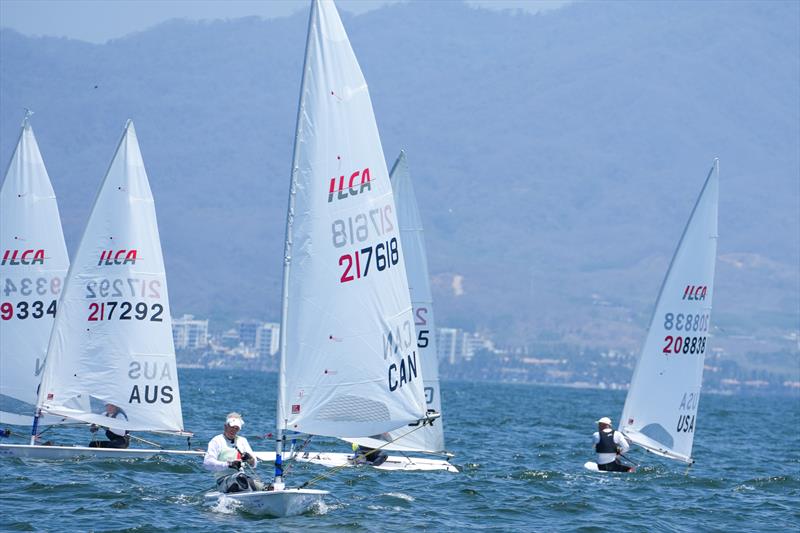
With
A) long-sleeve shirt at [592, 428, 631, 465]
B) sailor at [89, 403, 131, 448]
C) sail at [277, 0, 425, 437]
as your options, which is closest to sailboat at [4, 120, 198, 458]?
sailor at [89, 403, 131, 448]

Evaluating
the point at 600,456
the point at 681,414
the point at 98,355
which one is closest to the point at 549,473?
the point at 600,456

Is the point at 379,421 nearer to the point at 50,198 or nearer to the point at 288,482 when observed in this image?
the point at 288,482

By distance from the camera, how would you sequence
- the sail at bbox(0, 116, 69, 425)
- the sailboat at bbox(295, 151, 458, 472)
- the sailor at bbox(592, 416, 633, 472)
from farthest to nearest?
the sailor at bbox(592, 416, 633, 472) < the sail at bbox(0, 116, 69, 425) < the sailboat at bbox(295, 151, 458, 472)

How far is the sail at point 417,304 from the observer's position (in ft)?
109

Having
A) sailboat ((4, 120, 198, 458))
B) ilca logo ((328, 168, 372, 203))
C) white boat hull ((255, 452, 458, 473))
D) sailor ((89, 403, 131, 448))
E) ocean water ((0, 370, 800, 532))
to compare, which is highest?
ilca logo ((328, 168, 372, 203))

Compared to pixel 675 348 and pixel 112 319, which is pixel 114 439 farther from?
pixel 675 348

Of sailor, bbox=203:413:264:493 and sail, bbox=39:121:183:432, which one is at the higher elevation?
sail, bbox=39:121:183:432

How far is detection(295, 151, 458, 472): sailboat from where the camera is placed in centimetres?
3328

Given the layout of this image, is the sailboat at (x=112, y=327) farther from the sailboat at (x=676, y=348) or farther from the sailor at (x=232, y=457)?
the sailboat at (x=676, y=348)

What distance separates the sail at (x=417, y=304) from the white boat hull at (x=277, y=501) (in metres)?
8.88

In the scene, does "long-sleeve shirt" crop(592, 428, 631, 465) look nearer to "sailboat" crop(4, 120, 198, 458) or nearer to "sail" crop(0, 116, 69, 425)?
"sailboat" crop(4, 120, 198, 458)

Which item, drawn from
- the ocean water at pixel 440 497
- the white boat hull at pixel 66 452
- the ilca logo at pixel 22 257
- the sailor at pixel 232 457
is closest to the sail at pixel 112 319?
the white boat hull at pixel 66 452

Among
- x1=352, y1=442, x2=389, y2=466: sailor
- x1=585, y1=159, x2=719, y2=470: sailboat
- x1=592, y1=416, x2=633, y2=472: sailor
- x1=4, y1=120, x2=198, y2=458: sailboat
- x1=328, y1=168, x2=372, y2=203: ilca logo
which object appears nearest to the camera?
x1=328, y1=168, x2=372, y2=203: ilca logo

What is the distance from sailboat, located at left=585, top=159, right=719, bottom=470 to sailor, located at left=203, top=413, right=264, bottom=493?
1523 centimetres
